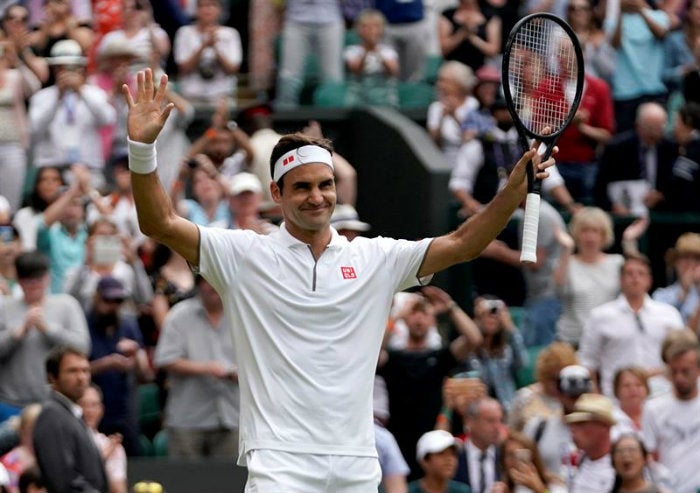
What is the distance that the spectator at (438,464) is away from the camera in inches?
425

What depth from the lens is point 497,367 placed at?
12.6 m

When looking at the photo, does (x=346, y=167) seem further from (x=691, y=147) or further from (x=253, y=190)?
(x=691, y=147)

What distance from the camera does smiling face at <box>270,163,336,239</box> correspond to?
6.82m

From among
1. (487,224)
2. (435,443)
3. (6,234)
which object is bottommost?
(435,443)

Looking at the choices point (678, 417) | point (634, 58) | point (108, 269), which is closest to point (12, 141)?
point (108, 269)

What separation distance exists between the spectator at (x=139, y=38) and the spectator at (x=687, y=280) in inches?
161

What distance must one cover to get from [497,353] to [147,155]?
6.26 meters

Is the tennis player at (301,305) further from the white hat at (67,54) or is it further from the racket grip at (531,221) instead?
the white hat at (67,54)

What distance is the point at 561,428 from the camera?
36.2 ft

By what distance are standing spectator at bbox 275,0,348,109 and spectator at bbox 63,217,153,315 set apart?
3873 millimetres

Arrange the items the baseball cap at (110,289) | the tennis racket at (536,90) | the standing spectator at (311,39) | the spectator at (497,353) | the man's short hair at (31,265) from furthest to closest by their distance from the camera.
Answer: the standing spectator at (311,39) < the spectator at (497,353) < the baseball cap at (110,289) < the man's short hair at (31,265) < the tennis racket at (536,90)

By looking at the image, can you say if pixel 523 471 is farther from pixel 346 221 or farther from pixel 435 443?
pixel 346 221

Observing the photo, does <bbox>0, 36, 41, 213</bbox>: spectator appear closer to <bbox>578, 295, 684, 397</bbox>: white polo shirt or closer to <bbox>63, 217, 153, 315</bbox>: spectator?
<bbox>63, 217, 153, 315</bbox>: spectator

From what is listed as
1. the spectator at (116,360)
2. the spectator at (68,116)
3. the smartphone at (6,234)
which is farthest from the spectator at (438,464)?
the spectator at (68,116)
